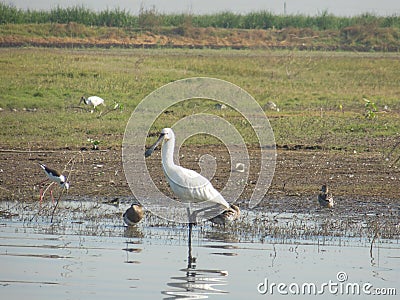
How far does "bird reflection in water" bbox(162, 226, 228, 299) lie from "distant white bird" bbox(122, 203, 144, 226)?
1.50 metres

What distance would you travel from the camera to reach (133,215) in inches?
387

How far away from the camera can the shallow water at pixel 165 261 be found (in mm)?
7594

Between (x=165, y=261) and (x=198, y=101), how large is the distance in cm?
1296

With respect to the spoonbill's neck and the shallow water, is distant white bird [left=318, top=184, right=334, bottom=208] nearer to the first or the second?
the shallow water

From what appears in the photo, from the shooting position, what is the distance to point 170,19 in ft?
143

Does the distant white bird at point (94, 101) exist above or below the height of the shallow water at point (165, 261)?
above

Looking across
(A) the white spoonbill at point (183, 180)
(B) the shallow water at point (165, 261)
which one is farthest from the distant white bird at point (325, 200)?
(A) the white spoonbill at point (183, 180)

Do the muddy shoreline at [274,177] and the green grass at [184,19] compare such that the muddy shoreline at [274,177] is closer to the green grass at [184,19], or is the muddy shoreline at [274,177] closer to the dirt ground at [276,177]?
the dirt ground at [276,177]

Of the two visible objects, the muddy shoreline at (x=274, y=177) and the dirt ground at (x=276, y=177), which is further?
the muddy shoreline at (x=274, y=177)

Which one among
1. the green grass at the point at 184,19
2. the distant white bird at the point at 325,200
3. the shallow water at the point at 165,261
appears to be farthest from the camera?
the green grass at the point at 184,19

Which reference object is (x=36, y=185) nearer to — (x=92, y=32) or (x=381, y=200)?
(x=381, y=200)

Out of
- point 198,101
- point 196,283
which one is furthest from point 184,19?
point 196,283

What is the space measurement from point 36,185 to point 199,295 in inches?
208

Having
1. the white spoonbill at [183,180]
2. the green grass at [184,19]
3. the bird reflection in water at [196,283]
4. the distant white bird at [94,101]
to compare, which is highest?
the green grass at [184,19]
